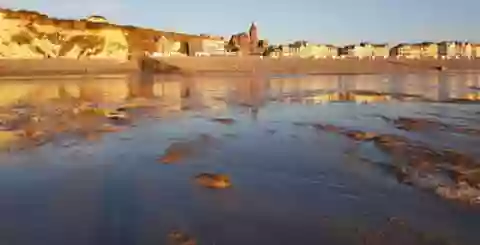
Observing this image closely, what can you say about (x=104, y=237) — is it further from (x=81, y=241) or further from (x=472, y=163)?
(x=472, y=163)

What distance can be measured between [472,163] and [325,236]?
16.1ft

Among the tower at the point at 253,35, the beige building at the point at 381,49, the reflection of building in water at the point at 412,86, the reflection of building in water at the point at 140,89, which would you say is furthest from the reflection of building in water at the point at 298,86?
the beige building at the point at 381,49

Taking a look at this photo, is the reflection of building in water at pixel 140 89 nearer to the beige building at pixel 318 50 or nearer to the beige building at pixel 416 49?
the beige building at pixel 318 50

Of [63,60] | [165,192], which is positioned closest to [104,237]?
[165,192]

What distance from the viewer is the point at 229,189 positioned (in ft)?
24.7

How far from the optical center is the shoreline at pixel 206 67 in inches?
2149

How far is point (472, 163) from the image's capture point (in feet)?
29.7

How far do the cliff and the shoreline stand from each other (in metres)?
4.96

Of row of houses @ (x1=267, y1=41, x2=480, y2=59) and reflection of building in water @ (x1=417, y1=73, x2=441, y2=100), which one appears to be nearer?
reflection of building in water @ (x1=417, y1=73, x2=441, y2=100)

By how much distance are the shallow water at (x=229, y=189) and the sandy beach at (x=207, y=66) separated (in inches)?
1628

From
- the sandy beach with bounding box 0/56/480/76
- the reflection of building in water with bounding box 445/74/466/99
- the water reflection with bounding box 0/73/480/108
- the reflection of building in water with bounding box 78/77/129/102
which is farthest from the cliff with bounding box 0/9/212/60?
the reflection of building in water with bounding box 445/74/466/99

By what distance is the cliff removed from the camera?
206ft

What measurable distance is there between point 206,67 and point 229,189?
205 feet

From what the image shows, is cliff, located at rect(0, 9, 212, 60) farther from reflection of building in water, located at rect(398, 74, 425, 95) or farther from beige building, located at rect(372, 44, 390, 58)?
beige building, located at rect(372, 44, 390, 58)
